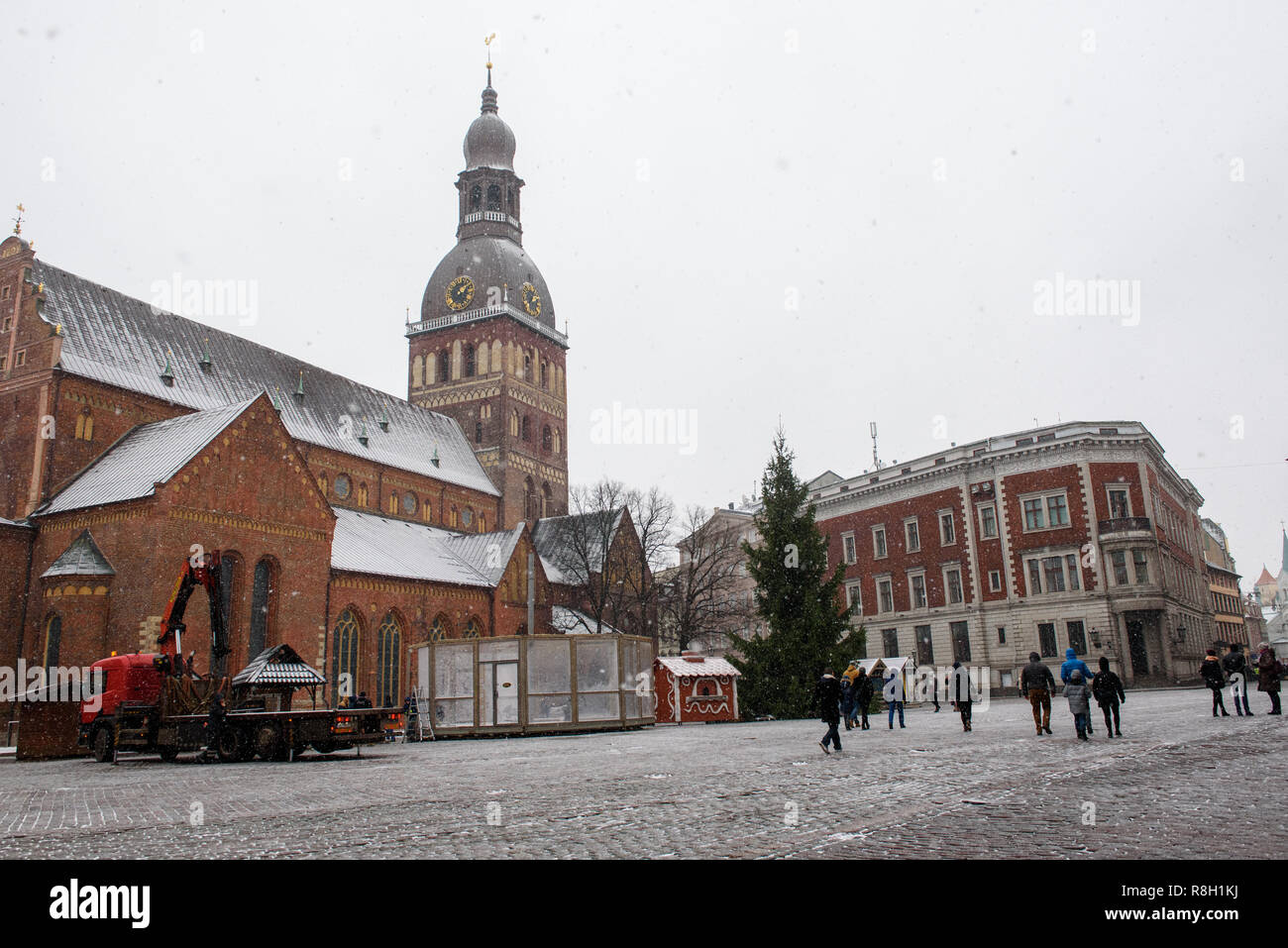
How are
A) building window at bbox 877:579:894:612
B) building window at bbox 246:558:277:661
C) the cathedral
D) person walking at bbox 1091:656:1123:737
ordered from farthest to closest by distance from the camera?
building window at bbox 877:579:894:612 < building window at bbox 246:558:277:661 < the cathedral < person walking at bbox 1091:656:1123:737

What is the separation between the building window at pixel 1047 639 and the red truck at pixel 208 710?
35.9 m

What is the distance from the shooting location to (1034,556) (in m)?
48.4

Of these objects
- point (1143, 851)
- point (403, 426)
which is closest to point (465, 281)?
point (403, 426)

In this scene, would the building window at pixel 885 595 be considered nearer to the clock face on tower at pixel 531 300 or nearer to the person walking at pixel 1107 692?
the clock face on tower at pixel 531 300

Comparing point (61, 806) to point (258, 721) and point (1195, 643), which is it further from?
point (1195, 643)

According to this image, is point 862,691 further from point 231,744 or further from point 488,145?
point 488,145

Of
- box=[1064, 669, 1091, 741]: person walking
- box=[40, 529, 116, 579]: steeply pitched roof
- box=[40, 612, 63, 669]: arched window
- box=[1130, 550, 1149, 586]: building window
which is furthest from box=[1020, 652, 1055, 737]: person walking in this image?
box=[1130, 550, 1149, 586]: building window

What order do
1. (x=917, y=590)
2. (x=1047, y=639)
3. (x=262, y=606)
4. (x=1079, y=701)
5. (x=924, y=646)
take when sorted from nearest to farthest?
(x=1079, y=701) → (x=262, y=606) → (x=1047, y=639) → (x=924, y=646) → (x=917, y=590)

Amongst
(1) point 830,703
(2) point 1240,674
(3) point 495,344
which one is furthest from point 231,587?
(3) point 495,344

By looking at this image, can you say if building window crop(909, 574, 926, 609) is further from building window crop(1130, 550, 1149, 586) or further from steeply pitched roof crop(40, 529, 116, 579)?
steeply pitched roof crop(40, 529, 116, 579)

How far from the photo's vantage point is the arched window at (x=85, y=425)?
3494cm

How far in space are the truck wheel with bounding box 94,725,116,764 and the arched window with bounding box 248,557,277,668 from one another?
11494 millimetres

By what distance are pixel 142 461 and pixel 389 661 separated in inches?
509

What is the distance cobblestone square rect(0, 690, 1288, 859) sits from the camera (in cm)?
673
